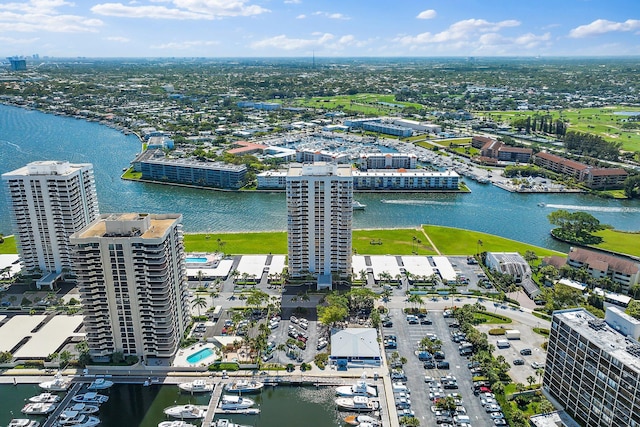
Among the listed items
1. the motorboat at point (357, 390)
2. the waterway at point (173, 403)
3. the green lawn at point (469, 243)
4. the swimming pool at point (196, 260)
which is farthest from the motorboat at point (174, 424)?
the green lawn at point (469, 243)

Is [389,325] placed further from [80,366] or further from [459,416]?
[80,366]

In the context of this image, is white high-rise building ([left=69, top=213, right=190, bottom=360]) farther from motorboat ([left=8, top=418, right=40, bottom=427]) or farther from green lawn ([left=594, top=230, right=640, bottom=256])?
green lawn ([left=594, top=230, right=640, bottom=256])

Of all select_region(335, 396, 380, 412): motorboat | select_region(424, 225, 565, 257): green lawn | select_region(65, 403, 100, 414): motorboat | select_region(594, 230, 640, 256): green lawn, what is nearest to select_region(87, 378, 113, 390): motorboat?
select_region(65, 403, 100, 414): motorboat

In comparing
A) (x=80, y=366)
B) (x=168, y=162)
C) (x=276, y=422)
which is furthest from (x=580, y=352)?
(x=168, y=162)

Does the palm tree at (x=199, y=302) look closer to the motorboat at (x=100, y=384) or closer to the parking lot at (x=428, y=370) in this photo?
the motorboat at (x=100, y=384)

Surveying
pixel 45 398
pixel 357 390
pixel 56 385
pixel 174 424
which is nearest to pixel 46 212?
pixel 56 385

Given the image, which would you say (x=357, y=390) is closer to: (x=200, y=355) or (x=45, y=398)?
(x=200, y=355)
